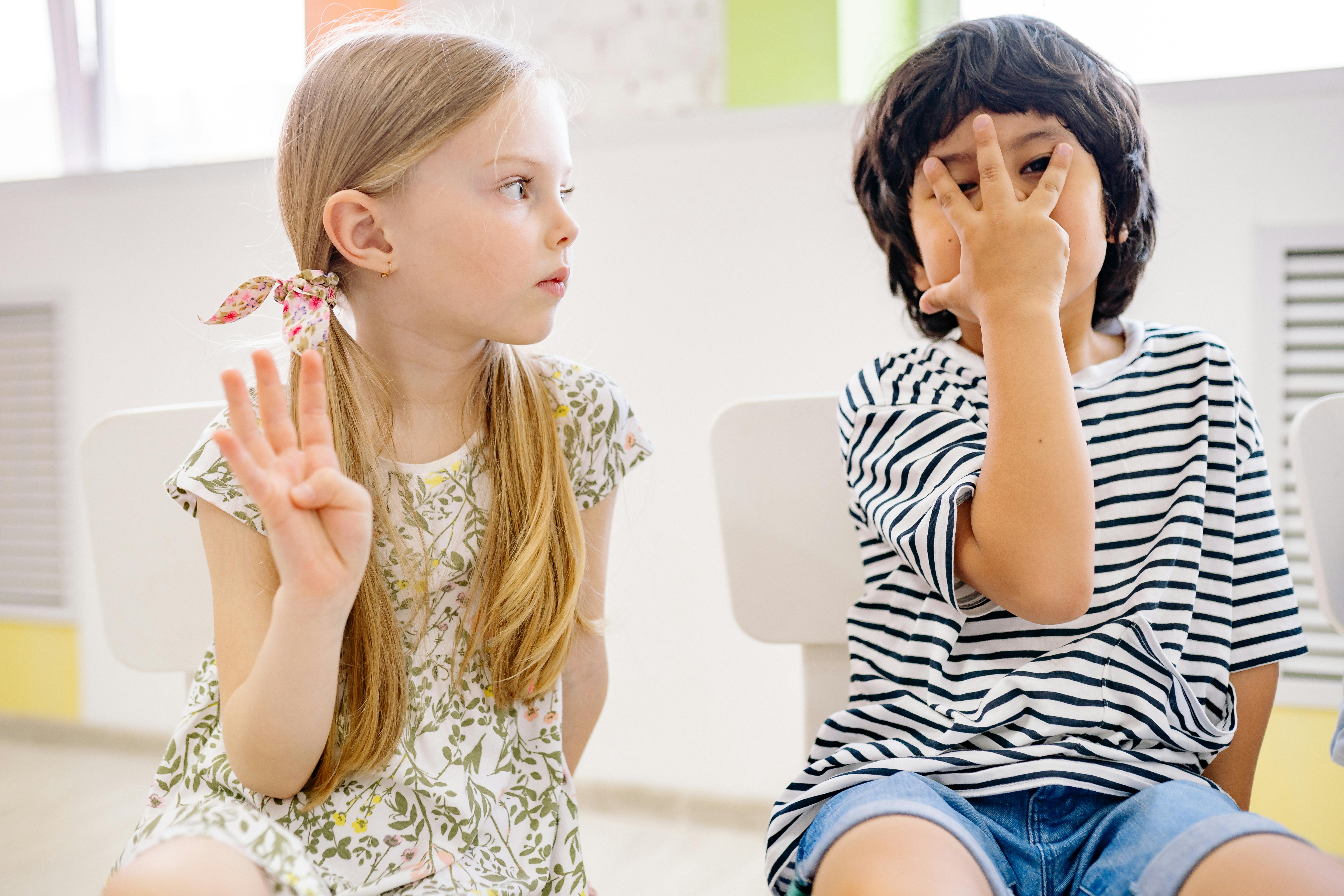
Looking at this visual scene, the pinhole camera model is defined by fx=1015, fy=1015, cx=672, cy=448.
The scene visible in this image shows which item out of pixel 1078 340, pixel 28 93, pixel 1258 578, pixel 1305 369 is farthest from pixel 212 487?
pixel 28 93

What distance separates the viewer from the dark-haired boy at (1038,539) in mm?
684

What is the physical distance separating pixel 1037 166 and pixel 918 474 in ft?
Answer: 0.85

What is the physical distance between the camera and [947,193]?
775 mm

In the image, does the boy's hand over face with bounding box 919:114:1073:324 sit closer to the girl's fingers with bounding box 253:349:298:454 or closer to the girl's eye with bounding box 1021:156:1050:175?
the girl's eye with bounding box 1021:156:1050:175

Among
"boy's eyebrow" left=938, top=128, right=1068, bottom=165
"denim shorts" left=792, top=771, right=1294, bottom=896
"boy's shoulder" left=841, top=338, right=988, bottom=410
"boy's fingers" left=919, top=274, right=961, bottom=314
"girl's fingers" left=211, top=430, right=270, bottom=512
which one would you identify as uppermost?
"boy's eyebrow" left=938, top=128, right=1068, bottom=165

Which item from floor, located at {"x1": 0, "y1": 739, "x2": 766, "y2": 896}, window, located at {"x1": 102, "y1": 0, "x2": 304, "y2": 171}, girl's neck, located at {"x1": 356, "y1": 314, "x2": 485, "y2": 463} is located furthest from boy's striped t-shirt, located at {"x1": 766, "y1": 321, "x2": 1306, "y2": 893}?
window, located at {"x1": 102, "y1": 0, "x2": 304, "y2": 171}

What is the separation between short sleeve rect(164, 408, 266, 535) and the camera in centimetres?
75

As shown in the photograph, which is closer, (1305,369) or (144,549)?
(144,549)

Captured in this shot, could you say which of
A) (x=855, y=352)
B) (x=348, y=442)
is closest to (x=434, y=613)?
(x=348, y=442)

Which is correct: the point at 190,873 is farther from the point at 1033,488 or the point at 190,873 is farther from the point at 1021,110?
the point at 1021,110

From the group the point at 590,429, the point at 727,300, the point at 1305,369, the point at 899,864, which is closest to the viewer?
the point at 899,864

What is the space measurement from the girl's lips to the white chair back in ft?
1.95

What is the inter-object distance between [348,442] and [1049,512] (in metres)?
0.52

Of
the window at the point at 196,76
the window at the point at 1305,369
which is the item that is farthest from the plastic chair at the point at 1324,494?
the window at the point at 196,76
